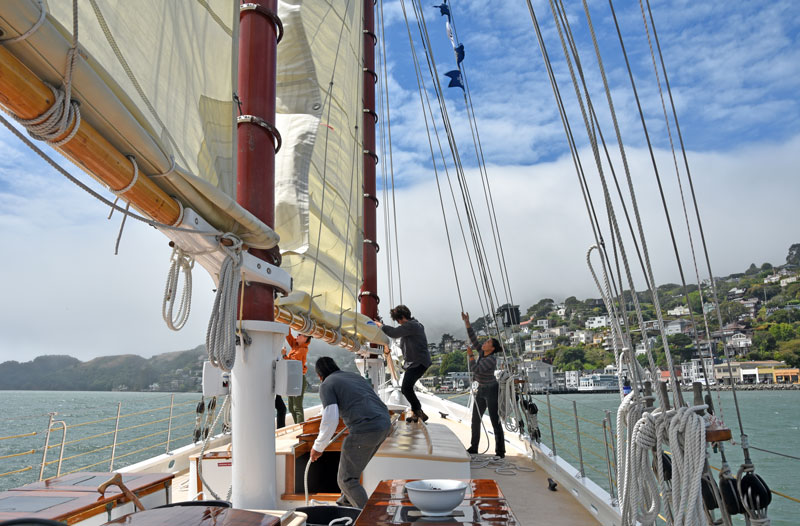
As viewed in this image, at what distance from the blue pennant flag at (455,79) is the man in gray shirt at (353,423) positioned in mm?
6596

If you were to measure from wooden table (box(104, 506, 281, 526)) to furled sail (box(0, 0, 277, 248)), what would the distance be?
1033 mm

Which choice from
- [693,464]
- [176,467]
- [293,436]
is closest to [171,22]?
[693,464]

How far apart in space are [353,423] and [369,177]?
5118mm

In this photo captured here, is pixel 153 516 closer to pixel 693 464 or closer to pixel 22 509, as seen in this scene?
pixel 22 509

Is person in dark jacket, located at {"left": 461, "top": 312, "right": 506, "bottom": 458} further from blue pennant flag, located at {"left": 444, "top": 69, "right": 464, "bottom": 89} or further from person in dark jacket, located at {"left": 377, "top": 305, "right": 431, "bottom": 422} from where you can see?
blue pennant flag, located at {"left": 444, "top": 69, "right": 464, "bottom": 89}

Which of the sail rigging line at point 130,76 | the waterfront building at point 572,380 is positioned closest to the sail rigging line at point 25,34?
the sail rigging line at point 130,76

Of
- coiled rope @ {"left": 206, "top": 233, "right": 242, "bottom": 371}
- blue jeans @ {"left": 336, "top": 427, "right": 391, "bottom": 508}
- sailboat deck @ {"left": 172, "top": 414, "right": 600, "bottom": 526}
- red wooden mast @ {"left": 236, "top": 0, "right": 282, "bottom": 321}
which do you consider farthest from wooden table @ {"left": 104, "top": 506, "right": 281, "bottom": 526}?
sailboat deck @ {"left": 172, "top": 414, "right": 600, "bottom": 526}

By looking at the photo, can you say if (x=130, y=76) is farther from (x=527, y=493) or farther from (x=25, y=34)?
(x=527, y=493)

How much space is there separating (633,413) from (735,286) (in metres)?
7.05

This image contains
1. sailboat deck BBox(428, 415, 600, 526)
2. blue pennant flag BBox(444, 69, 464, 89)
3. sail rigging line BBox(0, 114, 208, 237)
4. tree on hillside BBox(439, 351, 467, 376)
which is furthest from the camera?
tree on hillside BBox(439, 351, 467, 376)

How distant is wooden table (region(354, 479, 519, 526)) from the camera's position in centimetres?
132

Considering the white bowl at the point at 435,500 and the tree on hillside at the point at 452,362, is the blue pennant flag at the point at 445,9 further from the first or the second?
the tree on hillside at the point at 452,362

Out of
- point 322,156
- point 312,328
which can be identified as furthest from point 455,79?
point 312,328

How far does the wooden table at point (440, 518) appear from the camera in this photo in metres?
1.32
